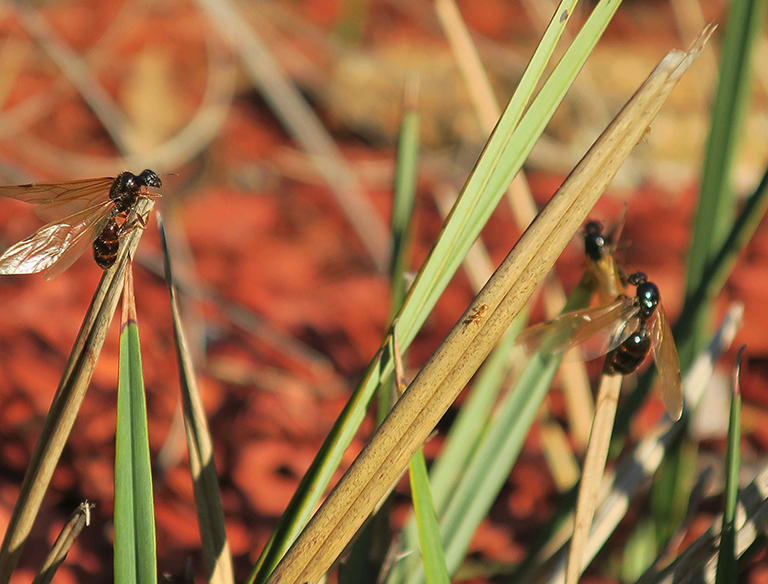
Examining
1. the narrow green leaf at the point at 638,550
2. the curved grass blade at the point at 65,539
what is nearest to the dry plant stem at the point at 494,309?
the curved grass blade at the point at 65,539

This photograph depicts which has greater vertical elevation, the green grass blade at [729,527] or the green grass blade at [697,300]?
the green grass blade at [697,300]

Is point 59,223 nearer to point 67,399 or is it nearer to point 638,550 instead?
point 67,399

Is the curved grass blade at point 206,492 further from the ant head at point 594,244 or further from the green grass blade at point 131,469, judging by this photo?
the ant head at point 594,244

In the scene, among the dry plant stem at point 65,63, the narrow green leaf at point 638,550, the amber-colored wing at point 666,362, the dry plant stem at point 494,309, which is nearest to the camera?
the dry plant stem at point 494,309

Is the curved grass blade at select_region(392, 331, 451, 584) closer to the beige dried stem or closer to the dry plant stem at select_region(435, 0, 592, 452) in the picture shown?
the beige dried stem

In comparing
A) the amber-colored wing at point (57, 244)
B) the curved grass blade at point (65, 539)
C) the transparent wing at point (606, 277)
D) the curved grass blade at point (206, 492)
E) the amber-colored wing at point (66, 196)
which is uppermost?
the amber-colored wing at point (66, 196)

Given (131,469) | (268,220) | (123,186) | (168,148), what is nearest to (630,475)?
(131,469)

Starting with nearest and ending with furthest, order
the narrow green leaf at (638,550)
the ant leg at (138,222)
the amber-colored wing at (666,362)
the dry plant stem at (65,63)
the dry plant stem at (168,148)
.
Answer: the ant leg at (138,222) → the amber-colored wing at (666,362) → the narrow green leaf at (638,550) → the dry plant stem at (65,63) → the dry plant stem at (168,148)
